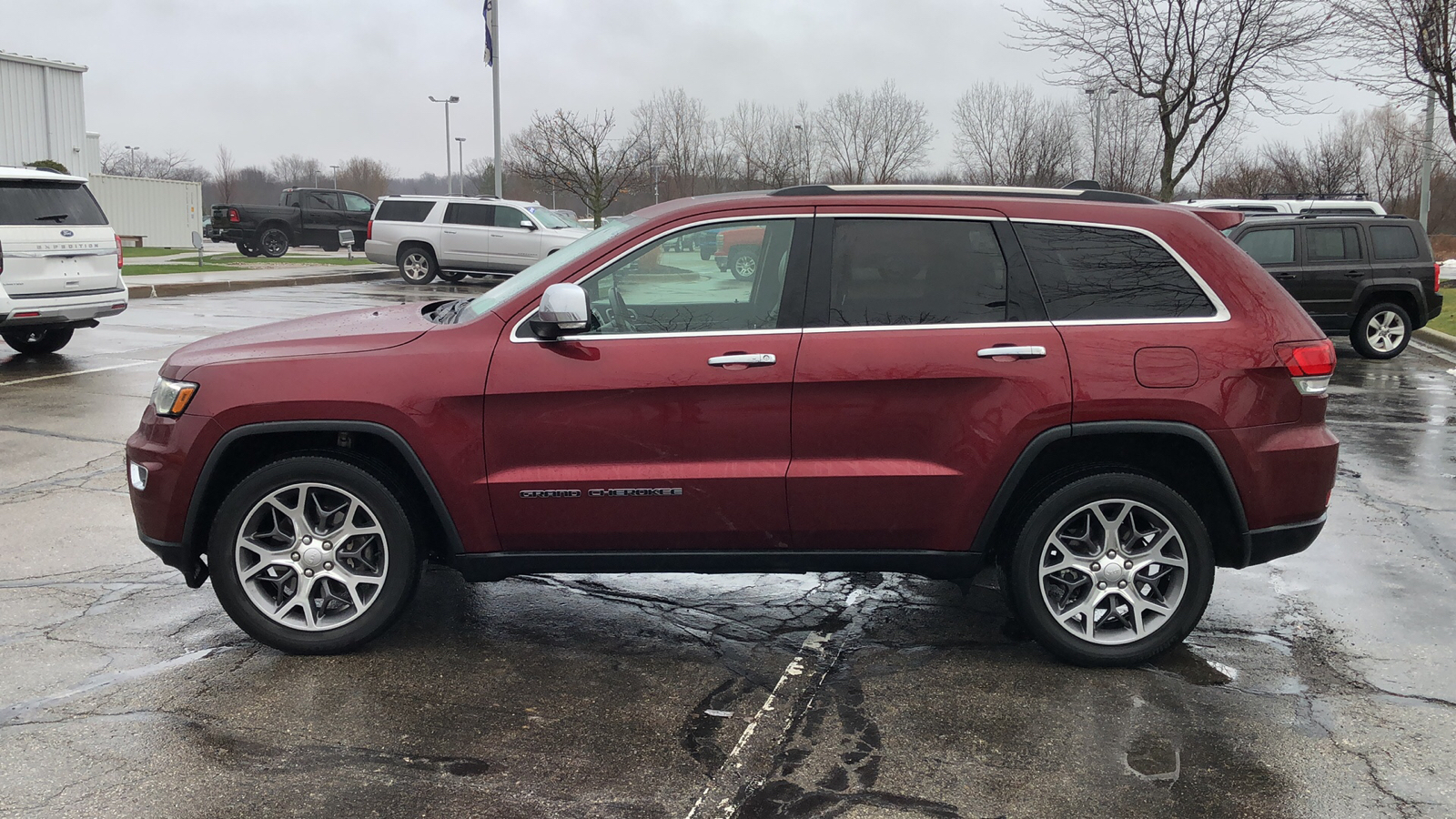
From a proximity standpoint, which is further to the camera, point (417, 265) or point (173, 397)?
point (417, 265)

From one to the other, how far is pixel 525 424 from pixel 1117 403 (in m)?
2.17

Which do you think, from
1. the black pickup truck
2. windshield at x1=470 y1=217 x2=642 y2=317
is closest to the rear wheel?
the black pickup truck

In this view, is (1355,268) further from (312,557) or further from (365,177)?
(365,177)

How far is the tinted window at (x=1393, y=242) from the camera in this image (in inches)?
552

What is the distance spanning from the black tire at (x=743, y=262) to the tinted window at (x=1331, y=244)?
39.4 feet

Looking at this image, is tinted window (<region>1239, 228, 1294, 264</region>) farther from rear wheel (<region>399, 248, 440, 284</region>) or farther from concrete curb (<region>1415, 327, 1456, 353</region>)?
rear wheel (<region>399, 248, 440, 284</region>)

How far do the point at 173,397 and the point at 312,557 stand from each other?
2.63ft

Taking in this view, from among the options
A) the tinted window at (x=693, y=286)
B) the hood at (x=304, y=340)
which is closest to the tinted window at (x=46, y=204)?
the hood at (x=304, y=340)

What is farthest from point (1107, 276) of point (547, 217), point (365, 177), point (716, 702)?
point (365, 177)

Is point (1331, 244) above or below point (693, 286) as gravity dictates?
above

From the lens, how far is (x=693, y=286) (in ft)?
14.4

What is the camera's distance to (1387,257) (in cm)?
1400

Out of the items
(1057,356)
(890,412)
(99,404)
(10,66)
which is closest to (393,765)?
(890,412)

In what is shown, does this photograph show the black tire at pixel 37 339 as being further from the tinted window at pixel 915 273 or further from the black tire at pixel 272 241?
the black tire at pixel 272 241
